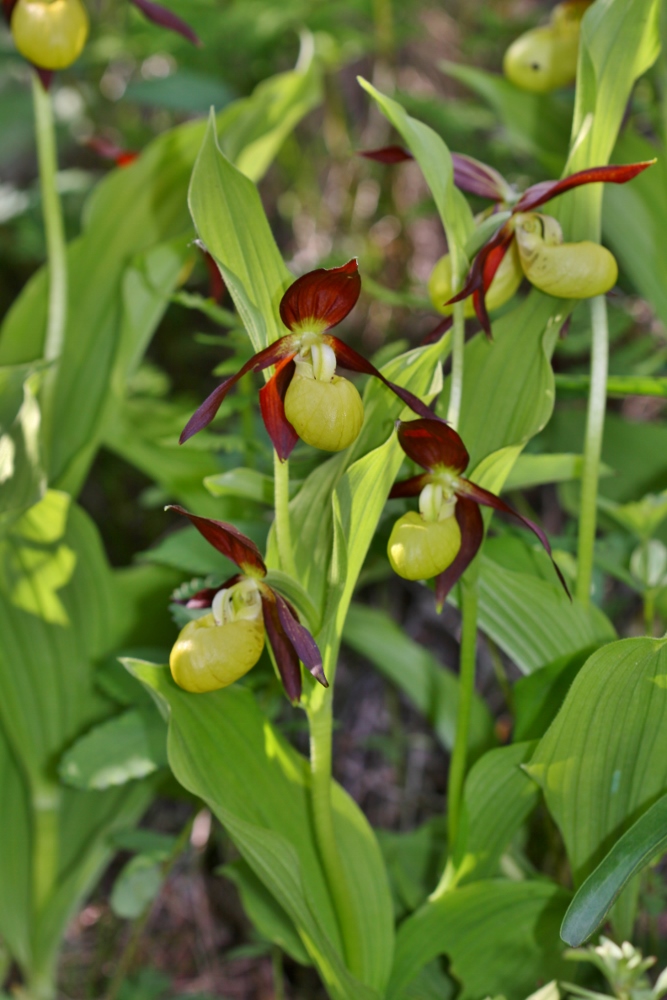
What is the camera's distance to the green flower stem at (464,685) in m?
0.88

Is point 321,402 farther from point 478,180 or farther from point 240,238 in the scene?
point 478,180

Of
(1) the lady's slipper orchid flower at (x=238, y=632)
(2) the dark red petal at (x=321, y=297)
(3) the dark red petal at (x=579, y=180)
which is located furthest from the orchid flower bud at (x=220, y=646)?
(3) the dark red petal at (x=579, y=180)

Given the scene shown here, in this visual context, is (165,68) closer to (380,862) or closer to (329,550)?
(329,550)

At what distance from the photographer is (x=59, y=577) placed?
120 cm

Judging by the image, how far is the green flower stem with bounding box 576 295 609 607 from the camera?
2.92ft

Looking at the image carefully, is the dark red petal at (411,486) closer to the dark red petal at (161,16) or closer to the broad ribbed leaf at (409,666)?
the broad ribbed leaf at (409,666)

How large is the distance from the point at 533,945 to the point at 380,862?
212mm

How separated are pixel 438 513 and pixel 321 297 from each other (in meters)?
0.24

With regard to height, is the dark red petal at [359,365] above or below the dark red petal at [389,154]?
below

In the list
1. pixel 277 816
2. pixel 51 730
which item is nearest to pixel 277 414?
pixel 277 816

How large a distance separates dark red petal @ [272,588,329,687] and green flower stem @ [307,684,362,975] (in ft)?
0.26

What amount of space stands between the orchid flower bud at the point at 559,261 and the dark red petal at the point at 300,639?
0.42 meters

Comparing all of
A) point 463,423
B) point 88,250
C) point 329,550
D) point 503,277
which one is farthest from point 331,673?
point 88,250

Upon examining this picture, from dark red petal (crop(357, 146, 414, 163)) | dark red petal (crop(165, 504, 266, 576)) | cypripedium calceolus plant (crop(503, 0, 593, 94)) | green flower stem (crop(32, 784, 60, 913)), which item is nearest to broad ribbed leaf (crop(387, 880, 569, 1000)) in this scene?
dark red petal (crop(165, 504, 266, 576))
